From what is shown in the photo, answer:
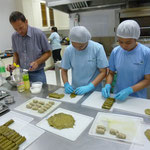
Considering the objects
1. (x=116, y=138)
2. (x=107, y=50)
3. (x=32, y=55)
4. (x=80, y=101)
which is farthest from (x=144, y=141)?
(x=107, y=50)

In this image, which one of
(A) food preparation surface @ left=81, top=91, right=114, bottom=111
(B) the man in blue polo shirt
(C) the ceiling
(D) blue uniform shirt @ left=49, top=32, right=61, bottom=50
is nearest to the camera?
(A) food preparation surface @ left=81, top=91, right=114, bottom=111

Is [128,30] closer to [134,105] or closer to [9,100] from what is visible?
[134,105]

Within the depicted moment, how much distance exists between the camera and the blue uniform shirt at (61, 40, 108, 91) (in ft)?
4.68

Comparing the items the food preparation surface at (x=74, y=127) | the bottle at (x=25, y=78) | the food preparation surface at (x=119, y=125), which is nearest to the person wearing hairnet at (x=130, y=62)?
the food preparation surface at (x=119, y=125)

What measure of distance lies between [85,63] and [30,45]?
77cm

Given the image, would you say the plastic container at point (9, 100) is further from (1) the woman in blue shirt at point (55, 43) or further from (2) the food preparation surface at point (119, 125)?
(1) the woman in blue shirt at point (55, 43)

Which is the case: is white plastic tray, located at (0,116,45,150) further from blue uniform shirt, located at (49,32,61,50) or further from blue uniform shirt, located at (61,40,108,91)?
blue uniform shirt, located at (49,32,61,50)

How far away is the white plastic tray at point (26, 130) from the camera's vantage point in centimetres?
83

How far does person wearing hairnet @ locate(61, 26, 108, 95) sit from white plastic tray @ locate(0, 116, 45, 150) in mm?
515

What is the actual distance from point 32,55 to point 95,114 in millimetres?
1142

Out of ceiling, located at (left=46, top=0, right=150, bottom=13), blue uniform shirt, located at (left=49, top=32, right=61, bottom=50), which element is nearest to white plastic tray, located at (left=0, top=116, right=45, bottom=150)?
ceiling, located at (left=46, top=0, right=150, bottom=13)

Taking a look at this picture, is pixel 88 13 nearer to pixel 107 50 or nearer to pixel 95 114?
pixel 107 50

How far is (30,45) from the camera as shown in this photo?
1809mm

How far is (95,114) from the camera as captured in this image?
1.05m
